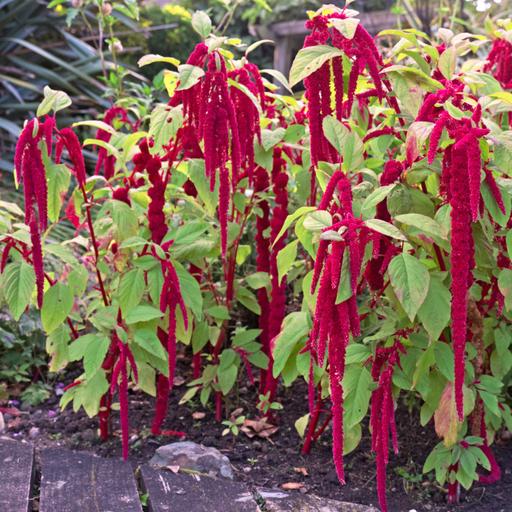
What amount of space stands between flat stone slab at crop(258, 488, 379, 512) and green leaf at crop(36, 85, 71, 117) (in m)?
1.00

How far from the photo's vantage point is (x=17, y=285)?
5.84ft

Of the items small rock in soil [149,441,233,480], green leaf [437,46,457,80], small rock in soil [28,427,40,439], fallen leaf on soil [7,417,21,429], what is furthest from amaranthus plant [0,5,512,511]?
fallen leaf on soil [7,417,21,429]

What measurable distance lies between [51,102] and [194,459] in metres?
0.94

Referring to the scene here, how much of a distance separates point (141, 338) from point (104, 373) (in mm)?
215

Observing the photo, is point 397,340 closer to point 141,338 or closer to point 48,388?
point 141,338

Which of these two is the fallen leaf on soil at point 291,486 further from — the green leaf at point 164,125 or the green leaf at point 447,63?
the green leaf at point 447,63

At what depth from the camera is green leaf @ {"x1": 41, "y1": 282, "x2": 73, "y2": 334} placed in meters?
1.83

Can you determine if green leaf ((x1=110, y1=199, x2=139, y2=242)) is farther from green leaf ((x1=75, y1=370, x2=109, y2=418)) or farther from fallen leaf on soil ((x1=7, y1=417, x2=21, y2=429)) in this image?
fallen leaf on soil ((x1=7, y1=417, x2=21, y2=429))

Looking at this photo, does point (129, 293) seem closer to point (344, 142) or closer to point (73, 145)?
point (73, 145)

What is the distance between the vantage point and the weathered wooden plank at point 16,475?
1.70 m

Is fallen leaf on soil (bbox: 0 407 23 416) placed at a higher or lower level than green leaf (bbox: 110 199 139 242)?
lower

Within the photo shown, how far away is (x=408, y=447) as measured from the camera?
2.14m

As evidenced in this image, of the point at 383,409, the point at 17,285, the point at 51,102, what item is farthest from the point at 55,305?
the point at 383,409

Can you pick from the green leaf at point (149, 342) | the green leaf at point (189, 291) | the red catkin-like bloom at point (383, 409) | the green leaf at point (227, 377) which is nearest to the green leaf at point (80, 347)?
the green leaf at point (149, 342)
